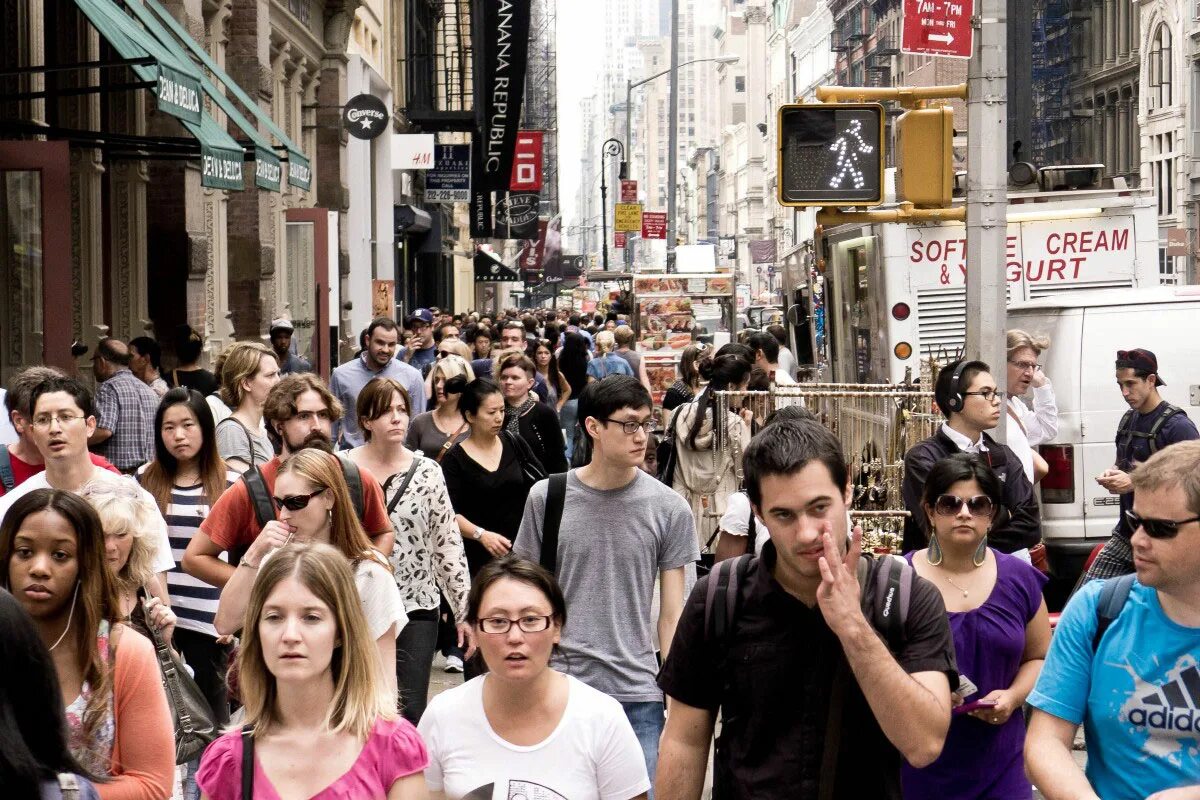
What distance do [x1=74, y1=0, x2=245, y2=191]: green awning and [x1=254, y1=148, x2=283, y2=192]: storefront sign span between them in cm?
163

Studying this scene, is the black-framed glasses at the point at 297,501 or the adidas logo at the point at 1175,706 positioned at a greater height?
the black-framed glasses at the point at 297,501

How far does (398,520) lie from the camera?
782 centimetres

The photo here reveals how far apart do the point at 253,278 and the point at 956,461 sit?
1861cm

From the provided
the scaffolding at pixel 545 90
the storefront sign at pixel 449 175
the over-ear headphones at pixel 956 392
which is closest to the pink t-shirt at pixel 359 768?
the over-ear headphones at pixel 956 392

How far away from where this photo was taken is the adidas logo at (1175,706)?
391cm

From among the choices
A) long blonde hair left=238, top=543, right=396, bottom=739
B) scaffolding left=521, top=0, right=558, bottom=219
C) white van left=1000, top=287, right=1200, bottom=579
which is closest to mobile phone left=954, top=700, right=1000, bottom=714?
long blonde hair left=238, top=543, right=396, bottom=739

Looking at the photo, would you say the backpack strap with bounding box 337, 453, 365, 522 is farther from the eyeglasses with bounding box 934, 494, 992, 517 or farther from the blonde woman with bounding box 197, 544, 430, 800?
the blonde woman with bounding box 197, 544, 430, 800

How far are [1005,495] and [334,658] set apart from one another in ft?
13.9

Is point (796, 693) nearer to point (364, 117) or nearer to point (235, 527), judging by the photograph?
point (235, 527)

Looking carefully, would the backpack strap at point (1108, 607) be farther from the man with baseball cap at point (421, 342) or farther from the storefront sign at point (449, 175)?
the storefront sign at point (449, 175)

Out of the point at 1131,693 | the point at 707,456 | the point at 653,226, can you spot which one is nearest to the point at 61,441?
the point at 1131,693

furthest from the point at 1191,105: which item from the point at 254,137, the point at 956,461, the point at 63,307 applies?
the point at 956,461

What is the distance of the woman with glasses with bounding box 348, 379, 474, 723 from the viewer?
775 centimetres

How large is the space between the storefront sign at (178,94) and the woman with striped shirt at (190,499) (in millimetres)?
4905
